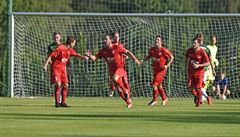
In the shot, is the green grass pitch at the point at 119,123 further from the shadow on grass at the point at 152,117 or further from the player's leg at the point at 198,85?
the player's leg at the point at 198,85

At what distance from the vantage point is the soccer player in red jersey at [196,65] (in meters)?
25.9

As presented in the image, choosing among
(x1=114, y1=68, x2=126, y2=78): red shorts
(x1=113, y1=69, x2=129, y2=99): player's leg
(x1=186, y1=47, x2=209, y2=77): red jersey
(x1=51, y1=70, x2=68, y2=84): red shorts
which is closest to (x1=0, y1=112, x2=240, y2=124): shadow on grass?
(x1=113, y1=69, x2=129, y2=99): player's leg

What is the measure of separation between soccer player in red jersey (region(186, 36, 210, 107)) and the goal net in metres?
7.69

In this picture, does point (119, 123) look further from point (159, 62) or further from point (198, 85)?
point (159, 62)

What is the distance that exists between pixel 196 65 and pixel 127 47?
9.13 m

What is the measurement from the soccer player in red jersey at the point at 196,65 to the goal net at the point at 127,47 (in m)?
7.69

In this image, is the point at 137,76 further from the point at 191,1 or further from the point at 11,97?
the point at 191,1

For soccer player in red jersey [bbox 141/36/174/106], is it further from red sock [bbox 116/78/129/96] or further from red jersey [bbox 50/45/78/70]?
red jersey [bbox 50/45/78/70]

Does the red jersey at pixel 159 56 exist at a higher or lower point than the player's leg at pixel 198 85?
higher

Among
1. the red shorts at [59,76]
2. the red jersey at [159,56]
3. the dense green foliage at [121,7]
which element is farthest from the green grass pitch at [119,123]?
the dense green foliage at [121,7]

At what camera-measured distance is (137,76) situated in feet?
114

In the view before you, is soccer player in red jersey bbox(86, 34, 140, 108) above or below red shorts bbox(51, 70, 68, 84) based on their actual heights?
above

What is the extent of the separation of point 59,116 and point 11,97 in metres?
13.8

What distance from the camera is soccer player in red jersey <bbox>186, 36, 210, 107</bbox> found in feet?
84.9
